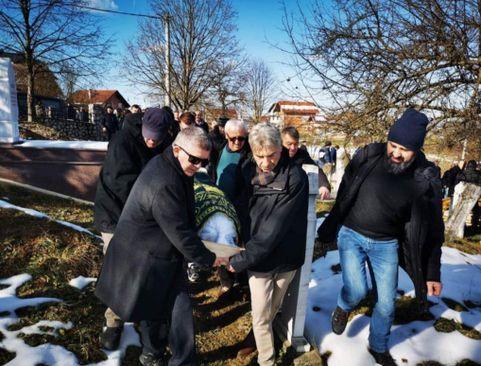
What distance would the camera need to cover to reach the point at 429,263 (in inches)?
89.0

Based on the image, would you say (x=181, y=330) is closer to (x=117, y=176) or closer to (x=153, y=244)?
(x=153, y=244)

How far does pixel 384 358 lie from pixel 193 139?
86.6 inches

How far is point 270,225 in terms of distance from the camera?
2006mm

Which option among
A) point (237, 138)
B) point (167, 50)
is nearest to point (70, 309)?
point (237, 138)

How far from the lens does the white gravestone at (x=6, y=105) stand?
6543 millimetres

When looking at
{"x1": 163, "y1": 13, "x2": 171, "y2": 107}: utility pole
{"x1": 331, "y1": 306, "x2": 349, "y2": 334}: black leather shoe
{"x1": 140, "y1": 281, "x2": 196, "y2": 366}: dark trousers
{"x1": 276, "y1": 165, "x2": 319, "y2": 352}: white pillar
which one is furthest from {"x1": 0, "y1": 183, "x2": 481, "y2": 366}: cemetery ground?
{"x1": 163, "y1": 13, "x2": 171, "y2": 107}: utility pole

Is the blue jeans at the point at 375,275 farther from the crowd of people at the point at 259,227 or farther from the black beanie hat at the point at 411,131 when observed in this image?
the black beanie hat at the point at 411,131

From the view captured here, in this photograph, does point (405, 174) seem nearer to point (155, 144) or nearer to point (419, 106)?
point (155, 144)

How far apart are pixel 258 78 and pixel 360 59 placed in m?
27.4

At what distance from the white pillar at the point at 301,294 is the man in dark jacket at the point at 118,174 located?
4.07ft

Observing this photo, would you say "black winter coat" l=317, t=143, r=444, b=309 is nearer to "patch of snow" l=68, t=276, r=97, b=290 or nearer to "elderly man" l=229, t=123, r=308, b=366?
"elderly man" l=229, t=123, r=308, b=366

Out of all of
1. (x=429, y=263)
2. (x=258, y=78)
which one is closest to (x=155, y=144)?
(x=429, y=263)

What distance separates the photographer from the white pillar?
7.73 ft

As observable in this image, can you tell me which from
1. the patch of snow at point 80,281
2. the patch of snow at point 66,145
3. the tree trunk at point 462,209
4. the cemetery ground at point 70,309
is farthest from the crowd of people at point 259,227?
the tree trunk at point 462,209
